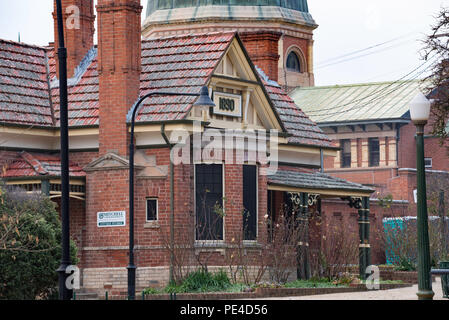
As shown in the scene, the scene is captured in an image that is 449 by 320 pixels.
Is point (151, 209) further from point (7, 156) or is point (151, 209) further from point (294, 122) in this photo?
point (294, 122)

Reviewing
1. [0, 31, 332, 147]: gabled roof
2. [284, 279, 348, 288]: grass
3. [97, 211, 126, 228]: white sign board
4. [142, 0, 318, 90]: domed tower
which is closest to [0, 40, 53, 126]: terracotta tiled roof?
[0, 31, 332, 147]: gabled roof

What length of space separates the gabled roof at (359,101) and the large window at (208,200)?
38.3 meters

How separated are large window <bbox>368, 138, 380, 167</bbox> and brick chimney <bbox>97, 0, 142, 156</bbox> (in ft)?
134

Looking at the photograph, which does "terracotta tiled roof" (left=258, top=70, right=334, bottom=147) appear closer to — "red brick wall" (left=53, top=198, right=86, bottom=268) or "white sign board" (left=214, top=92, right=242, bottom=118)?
"white sign board" (left=214, top=92, right=242, bottom=118)

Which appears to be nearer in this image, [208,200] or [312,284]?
[312,284]

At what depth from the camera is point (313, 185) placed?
38.4 m

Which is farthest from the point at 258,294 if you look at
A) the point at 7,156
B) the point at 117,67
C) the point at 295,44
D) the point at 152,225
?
the point at 295,44

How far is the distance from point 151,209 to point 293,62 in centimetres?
4839

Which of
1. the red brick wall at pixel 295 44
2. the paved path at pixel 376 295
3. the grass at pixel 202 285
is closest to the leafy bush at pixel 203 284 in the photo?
the grass at pixel 202 285

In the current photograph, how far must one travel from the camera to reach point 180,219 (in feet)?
112

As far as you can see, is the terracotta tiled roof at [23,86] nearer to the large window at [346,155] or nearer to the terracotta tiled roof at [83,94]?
the terracotta tiled roof at [83,94]

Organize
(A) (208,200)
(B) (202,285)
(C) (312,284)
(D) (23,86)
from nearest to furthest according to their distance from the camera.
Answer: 1. (B) (202,285)
2. (C) (312,284)
3. (A) (208,200)
4. (D) (23,86)

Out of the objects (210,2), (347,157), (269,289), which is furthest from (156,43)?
(347,157)

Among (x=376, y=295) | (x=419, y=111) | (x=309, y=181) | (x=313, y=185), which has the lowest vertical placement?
(x=376, y=295)
